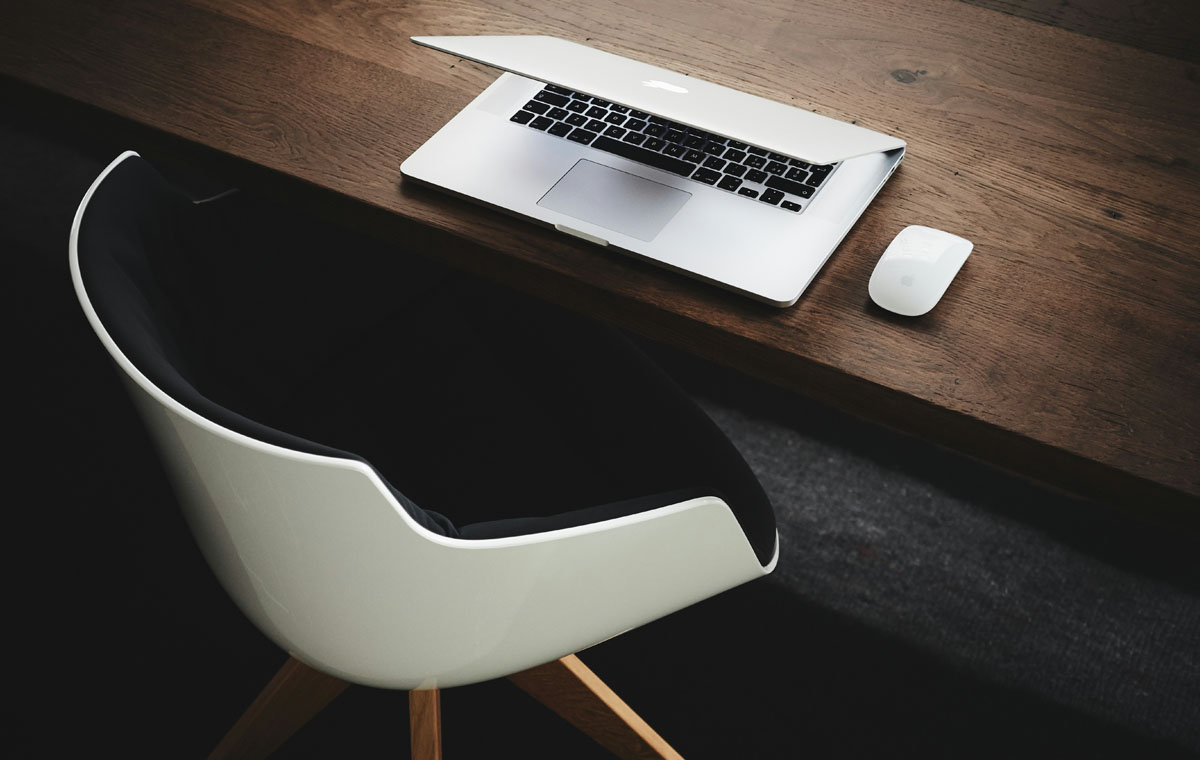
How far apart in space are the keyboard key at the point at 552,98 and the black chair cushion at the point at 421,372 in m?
0.21

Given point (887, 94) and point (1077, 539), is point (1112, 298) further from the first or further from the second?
point (1077, 539)

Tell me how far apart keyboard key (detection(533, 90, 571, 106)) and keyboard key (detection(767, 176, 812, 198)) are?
0.76 feet

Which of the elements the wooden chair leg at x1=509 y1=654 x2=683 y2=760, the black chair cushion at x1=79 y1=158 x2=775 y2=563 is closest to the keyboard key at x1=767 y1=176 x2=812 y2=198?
the black chair cushion at x1=79 y1=158 x2=775 y2=563

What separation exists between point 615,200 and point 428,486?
0.33m

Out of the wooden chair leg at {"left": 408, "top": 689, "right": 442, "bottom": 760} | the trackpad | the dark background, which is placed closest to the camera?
the trackpad

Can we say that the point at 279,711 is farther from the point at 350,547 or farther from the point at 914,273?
the point at 914,273

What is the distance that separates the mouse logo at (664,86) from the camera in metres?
0.92

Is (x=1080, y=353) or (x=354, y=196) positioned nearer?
(x=1080, y=353)

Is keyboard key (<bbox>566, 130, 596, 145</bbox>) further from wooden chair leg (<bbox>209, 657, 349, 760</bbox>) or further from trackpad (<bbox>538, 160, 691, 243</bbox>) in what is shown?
wooden chair leg (<bbox>209, 657, 349, 760</bbox>)

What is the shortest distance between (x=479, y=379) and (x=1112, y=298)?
0.61 metres

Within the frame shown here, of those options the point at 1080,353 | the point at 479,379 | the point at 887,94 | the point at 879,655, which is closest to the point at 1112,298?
the point at 1080,353

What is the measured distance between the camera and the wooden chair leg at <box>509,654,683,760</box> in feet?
3.95

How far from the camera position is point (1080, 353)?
86cm

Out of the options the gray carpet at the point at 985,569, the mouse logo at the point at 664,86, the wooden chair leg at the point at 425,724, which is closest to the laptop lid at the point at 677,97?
the mouse logo at the point at 664,86
